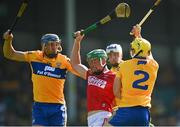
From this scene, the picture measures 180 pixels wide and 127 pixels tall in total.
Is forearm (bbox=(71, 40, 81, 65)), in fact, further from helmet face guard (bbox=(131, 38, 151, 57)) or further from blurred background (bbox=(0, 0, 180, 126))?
blurred background (bbox=(0, 0, 180, 126))

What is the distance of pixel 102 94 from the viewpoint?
10992 mm

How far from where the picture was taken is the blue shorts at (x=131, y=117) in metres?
10.2

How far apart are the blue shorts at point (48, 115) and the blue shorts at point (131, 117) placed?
1260 mm

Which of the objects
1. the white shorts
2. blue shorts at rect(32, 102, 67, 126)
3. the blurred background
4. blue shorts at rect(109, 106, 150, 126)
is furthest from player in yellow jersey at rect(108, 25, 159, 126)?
the blurred background

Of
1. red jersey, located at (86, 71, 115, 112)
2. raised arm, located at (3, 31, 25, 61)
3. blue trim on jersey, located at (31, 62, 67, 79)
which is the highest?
raised arm, located at (3, 31, 25, 61)

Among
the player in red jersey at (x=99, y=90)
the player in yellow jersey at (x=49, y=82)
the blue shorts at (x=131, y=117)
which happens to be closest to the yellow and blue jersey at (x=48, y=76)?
the player in yellow jersey at (x=49, y=82)

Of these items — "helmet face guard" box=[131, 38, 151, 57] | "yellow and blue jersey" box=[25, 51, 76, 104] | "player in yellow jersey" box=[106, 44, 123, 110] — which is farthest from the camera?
"yellow and blue jersey" box=[25, 51, 76, 104]

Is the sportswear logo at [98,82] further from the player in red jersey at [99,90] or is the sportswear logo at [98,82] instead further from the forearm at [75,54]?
the forearm at [75,54]

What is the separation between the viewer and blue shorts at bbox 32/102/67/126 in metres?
11.2

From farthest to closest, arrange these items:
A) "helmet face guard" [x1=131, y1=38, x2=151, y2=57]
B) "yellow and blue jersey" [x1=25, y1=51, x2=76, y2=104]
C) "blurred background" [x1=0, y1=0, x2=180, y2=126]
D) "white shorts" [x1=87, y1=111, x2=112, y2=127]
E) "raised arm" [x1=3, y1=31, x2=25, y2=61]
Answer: "blurred background" [x1=0, y1=0, x2=180, y2=126] < "raised arm" [x1=3, y1=31, x2=25, y2=61] < "yellow and blue jersey" [x1=25, y1=51, x2=76, y2=104] < "white shorts" [x1=87, y1=111, x2=112, y2=127] < "helmet face guard" [x1=131, y1=38, x2=151, y2=57]

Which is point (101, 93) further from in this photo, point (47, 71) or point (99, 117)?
point (47, 71)

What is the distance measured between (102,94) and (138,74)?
36.1 inches

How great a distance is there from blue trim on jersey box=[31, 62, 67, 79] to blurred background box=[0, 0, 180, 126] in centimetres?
578

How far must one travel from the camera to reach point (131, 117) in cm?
1018
